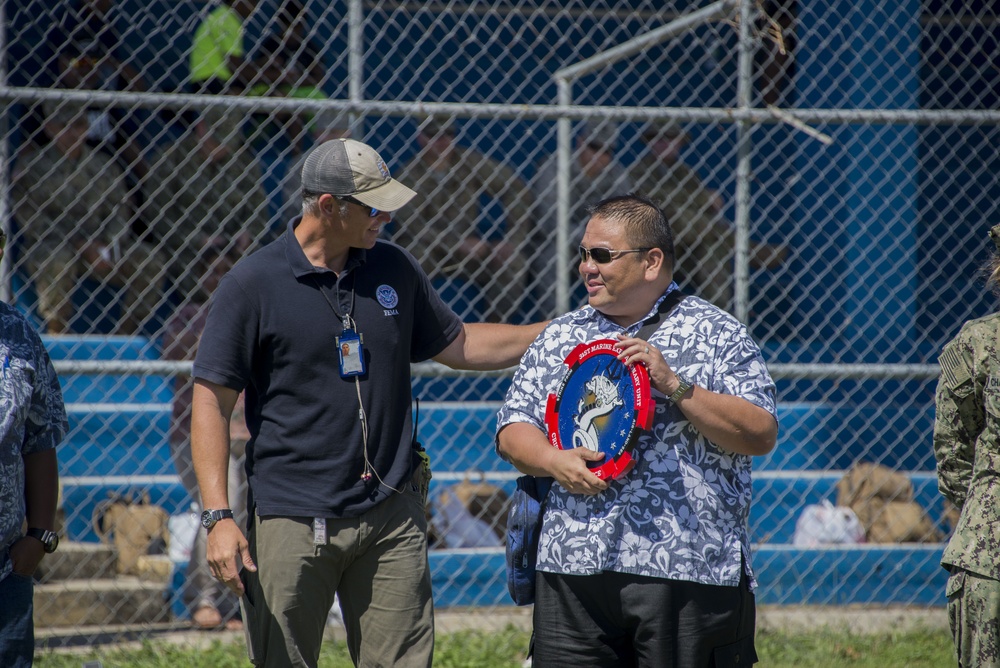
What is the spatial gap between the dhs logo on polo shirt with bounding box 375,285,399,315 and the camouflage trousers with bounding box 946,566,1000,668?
174cm

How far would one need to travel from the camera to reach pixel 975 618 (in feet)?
8.95

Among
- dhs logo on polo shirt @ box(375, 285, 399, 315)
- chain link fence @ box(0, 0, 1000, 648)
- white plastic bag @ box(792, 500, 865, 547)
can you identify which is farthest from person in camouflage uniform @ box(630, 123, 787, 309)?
dhs logo on polo shirt @ box(375, 285, 399, 315)

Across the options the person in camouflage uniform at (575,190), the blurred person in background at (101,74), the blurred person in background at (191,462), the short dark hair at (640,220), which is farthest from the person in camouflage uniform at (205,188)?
the short dark hair at (640,220)

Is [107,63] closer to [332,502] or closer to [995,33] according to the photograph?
[332,502]

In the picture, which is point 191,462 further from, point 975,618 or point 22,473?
point 975,618

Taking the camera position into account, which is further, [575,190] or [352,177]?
[575,190]

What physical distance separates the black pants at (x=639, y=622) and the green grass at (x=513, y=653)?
1.88m

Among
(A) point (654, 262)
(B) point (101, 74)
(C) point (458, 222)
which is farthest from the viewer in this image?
(B) point (101, 74)

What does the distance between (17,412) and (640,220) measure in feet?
5.98

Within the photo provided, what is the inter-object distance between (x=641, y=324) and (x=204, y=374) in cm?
125

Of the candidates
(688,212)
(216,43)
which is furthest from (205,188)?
(688,212)

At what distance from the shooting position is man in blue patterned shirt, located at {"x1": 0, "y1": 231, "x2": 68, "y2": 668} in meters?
2.94

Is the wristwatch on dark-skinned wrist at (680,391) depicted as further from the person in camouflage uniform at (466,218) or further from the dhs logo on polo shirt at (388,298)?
the person in camouflage uniform at (466,218)

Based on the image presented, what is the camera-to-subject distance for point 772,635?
16.8 ft
